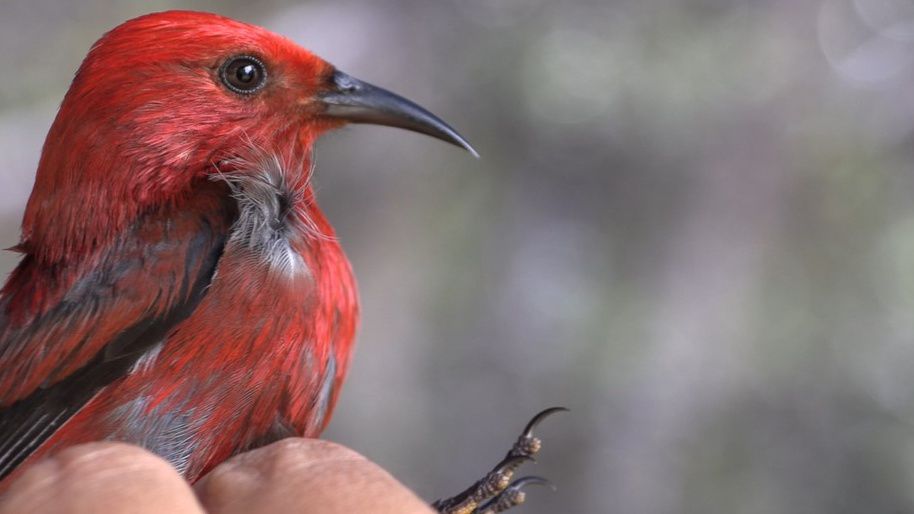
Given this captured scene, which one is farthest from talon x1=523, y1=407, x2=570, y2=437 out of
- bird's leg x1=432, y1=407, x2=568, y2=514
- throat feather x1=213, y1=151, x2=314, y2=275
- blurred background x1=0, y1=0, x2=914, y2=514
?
blurred background x1=0, y1=0, x2=914, y2=514

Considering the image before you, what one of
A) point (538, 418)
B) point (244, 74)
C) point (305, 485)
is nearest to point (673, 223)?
point (244, 74)

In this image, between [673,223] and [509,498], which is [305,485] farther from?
[673,223]

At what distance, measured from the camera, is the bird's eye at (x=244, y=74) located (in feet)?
7.54

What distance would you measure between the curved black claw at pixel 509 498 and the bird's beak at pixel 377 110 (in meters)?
0.69

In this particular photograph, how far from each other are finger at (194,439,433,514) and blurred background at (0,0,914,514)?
3928 mm

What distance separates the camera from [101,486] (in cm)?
113

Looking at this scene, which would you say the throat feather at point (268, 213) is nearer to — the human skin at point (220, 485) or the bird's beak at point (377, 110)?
the bird's beak at point (377, 110)

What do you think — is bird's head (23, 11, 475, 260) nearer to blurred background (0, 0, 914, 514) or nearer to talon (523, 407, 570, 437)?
talon (523, 407, 570, 437)

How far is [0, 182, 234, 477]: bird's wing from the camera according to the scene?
6.14 ft

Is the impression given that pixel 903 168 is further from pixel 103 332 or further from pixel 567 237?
pixel 103 332

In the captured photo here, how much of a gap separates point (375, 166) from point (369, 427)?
1449mm

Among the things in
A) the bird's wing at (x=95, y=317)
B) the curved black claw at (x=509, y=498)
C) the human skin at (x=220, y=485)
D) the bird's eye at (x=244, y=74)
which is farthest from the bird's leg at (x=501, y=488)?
the bird's eye at (x=244, y=74)

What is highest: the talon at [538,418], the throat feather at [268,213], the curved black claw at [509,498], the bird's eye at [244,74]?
the bird's eye at [244,74]

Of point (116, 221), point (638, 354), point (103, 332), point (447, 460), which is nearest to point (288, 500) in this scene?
point (103, 332)
